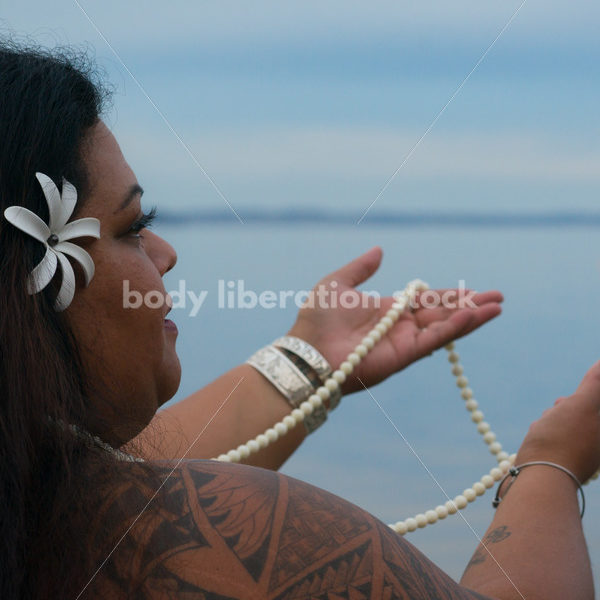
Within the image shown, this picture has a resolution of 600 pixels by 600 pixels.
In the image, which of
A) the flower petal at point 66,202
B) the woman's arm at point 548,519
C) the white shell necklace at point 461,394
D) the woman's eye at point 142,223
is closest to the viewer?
the flower petal at point 66,202

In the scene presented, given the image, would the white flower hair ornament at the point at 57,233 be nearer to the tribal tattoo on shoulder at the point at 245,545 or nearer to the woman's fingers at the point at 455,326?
the tribal tattoo on shoulder at the point at 245,545

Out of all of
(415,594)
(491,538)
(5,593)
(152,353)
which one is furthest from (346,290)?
(5,593)

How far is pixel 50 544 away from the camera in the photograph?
47.0 inches

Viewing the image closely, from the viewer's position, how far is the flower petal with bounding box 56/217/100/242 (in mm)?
1275

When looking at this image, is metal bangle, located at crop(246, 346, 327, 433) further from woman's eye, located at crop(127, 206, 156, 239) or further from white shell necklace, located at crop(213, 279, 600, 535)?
woman's eye, located at crop(127, 206, 156, 239)

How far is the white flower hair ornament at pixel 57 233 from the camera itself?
4.02ft

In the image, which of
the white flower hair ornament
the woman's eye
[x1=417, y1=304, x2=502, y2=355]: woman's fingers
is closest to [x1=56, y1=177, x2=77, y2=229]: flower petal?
the white flower hair ornament

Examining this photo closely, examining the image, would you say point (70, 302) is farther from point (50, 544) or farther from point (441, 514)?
point (441, 514)

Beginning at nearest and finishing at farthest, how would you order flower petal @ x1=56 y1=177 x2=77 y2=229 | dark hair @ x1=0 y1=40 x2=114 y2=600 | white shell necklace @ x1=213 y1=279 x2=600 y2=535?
dark hair @ x1=0 y1=40 x2=114 y2=600, flower petal @ x1=56 y1=177 x2=77 y2=229, white shell necklace @ x1=213 y1=279 x2=600 y2=535

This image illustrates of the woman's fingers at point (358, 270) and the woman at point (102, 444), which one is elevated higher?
the woman's fingers at point (358, 270)

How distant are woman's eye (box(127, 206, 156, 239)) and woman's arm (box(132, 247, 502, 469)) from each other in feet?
2.86

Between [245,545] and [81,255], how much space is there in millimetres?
458

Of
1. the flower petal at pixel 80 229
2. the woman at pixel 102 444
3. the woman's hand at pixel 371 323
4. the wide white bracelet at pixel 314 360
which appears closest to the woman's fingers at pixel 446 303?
the woman's hand at pixel 371 323

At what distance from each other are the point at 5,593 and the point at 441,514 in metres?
1.32
